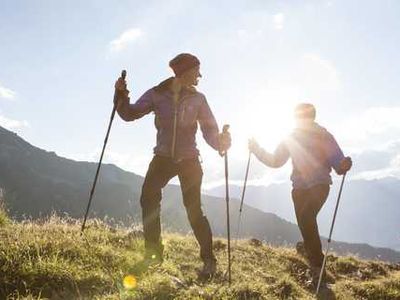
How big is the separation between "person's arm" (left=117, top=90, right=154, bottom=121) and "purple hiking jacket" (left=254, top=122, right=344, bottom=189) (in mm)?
3501

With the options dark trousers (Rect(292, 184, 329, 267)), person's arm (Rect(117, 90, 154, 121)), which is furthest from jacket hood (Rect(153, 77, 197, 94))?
dark trousers (Rect(292, 184, 329, 267))

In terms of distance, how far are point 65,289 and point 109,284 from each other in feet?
2.07

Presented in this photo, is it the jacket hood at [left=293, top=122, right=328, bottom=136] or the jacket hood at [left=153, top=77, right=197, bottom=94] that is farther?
the jacket hood at [left=293, top=122, right=328, bottom=136]

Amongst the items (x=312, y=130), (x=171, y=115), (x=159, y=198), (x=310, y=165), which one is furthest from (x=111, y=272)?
(x=312, y=130)

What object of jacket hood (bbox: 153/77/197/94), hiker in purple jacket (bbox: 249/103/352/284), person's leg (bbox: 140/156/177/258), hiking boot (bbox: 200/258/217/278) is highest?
jacket hood (bbox: 153/77/197/94)

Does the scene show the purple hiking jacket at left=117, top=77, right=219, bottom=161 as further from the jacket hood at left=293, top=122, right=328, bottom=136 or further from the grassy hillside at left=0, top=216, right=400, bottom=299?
the jacket hood at left=293, top=122, right=328, bottom=136

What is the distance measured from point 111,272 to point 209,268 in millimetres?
2011

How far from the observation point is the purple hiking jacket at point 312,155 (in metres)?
11.0

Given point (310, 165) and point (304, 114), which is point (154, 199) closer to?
point (310, 165)

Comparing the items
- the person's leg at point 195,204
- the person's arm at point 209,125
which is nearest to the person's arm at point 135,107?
the person's arm at point 209,125

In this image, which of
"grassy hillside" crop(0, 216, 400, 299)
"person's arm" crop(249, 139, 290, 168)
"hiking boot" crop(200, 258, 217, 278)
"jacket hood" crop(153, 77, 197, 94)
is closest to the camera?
"grassy hillside" crop(0, 216, 400, 299)

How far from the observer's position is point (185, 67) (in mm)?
9656

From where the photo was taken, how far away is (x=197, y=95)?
9.80m

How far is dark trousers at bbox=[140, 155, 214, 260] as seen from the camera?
9367mm
